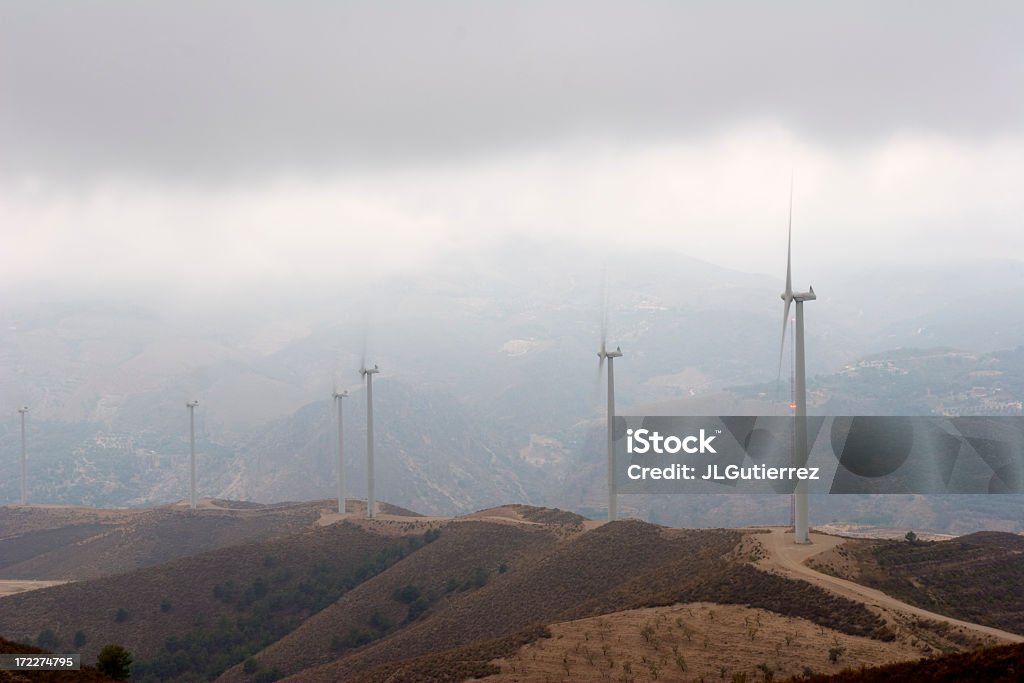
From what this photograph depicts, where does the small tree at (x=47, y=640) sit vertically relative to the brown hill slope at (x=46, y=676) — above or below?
below

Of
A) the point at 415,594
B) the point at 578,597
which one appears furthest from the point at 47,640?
the point at 578,597

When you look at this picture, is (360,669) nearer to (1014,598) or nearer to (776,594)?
(776,594)

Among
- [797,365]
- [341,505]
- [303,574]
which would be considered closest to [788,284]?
[797,365]

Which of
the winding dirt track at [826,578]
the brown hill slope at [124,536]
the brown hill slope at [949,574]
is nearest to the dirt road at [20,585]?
the brown hill slope at [124,536]

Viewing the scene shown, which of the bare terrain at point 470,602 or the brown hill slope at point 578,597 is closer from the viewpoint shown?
the bare terrain at point 470,602

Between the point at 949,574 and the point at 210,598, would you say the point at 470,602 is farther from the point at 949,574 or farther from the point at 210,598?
the point at 210,598

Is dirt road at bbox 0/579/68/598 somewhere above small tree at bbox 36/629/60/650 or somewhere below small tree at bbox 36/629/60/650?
below

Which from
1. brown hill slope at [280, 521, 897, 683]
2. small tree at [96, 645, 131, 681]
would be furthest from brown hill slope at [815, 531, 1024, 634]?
small tree at [96, 645, 131, 681]

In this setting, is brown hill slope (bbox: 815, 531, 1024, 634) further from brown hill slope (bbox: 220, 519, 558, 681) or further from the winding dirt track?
brown hill slope (bbox: 220, 519, 558, 681)

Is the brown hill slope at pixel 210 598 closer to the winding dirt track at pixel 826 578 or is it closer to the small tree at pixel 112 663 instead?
the small tree at pixel 112 663
